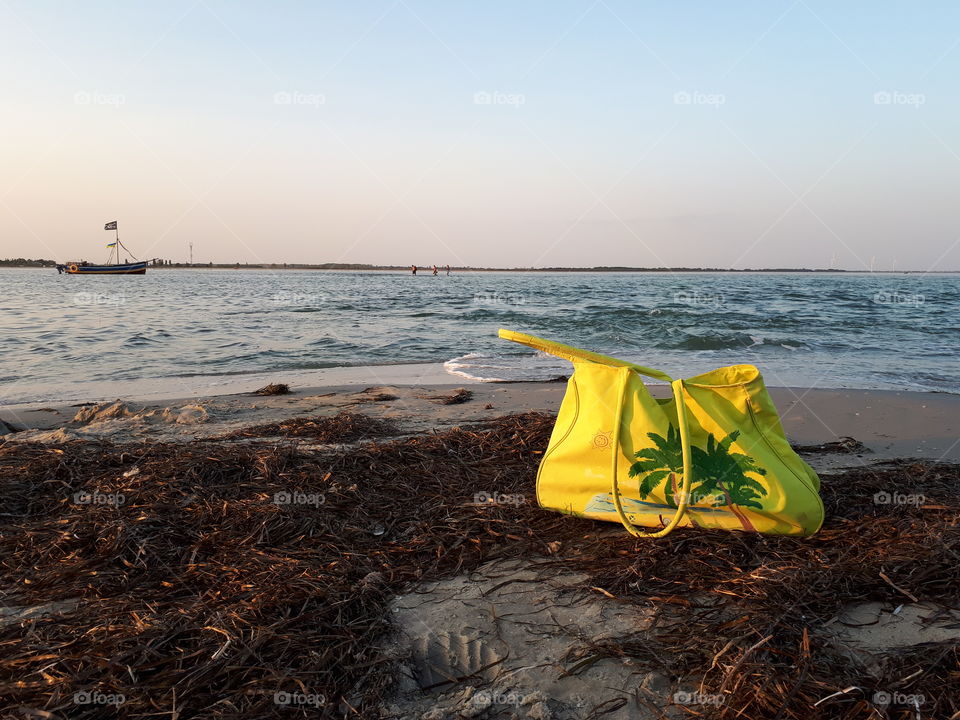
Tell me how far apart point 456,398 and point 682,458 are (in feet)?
13.6

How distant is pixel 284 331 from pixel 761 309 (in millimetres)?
17451

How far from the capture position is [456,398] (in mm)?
6414

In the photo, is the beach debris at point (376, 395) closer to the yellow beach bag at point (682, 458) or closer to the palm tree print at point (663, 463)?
the yellow beach bag at point (682, 458)

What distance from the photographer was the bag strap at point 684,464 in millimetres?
2279

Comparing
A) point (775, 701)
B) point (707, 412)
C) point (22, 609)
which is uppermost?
point (707, 412)

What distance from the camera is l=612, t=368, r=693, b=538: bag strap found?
2279mm

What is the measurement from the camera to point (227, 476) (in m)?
3.46

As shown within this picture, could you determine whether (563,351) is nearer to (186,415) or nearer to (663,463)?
(663,463)

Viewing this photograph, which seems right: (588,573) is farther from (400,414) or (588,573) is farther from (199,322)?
(199,322)

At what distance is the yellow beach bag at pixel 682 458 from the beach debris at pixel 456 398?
12.1 ft

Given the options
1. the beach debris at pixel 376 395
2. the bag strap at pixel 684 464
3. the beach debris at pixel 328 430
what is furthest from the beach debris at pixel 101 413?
the bag strap at pixel 684 464

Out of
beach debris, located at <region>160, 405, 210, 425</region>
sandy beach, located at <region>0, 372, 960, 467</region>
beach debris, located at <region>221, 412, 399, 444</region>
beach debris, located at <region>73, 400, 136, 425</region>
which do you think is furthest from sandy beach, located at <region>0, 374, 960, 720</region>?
beach debris, located at <region>73, 400, 136, 425</region>

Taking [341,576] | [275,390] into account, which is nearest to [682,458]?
[341,576]

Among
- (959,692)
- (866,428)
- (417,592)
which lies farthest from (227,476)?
(866,428)
